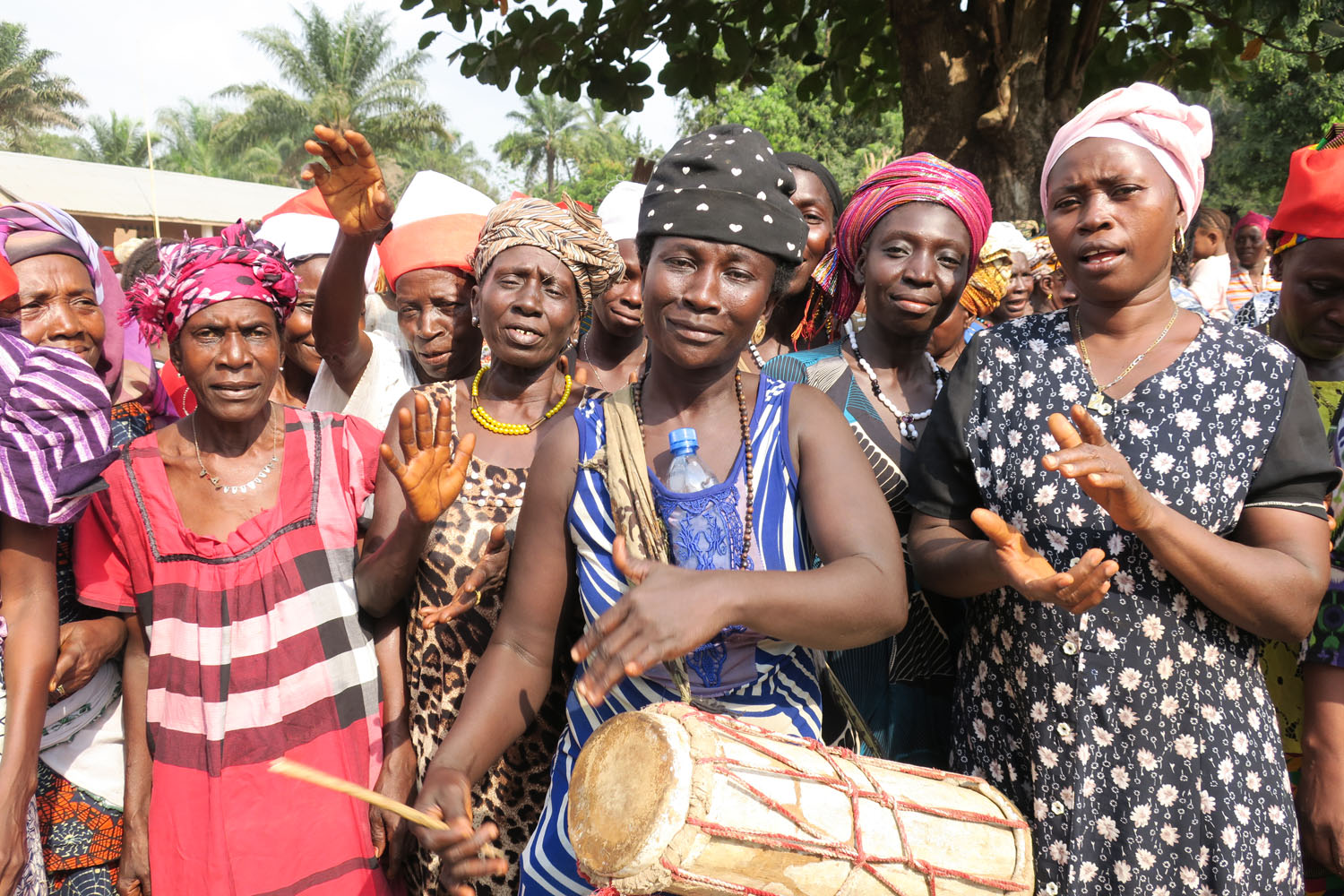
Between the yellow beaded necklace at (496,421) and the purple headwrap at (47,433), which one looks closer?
the purple headwrap at (47,433)

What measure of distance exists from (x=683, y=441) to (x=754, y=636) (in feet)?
1.39

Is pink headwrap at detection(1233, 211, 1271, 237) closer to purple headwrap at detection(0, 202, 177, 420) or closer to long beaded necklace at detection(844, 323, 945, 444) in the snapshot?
long beaded necklace at detection(844, 323, 945, 444)

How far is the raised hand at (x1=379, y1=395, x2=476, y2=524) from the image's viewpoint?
2.32 m

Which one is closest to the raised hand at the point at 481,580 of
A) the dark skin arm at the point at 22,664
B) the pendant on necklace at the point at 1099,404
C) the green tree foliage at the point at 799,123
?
the dark skin arm at the point at 22,664

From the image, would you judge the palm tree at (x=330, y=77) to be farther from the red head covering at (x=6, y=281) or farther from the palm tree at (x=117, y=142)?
the red head covering at (x=6, y=281)

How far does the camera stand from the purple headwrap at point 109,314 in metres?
2.92

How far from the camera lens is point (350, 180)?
9.82 ft

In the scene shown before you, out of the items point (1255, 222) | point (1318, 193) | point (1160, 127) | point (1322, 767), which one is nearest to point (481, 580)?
point (1160, 127)

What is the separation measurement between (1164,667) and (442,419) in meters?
1.69

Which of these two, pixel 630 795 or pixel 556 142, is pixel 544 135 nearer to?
pixel 556 142

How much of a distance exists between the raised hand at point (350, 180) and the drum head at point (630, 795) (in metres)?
1.94

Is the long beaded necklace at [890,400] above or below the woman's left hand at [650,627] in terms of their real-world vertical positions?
above

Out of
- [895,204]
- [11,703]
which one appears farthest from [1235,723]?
[11,703]

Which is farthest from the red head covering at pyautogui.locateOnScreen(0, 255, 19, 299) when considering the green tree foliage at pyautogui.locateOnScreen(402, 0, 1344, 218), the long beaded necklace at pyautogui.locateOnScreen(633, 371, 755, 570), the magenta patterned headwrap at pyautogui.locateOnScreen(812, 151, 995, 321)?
the green tree foliage at pyautogui.locateOnScreen(402, 0, 1344, 218)
